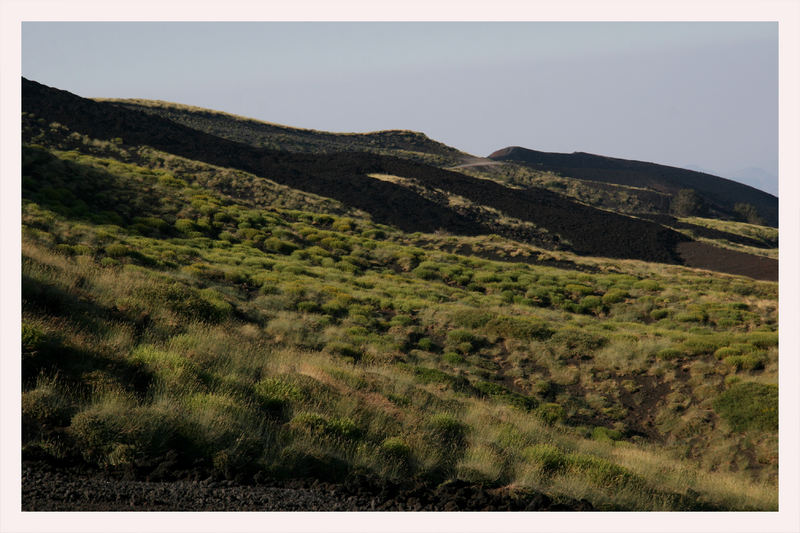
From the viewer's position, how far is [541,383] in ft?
65.1

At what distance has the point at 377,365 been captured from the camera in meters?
18.0

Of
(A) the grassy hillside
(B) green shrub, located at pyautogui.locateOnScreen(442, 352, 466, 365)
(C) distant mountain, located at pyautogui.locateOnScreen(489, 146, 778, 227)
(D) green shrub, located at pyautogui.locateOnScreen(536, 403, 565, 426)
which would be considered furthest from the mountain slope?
(D) green shrub, located at pyautogui.locateOnScreen(536, 403, 565, 426)

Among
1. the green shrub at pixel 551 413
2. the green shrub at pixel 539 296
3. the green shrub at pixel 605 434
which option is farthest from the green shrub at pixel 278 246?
the green shrub at pixel 605 434

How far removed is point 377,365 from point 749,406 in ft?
37.2

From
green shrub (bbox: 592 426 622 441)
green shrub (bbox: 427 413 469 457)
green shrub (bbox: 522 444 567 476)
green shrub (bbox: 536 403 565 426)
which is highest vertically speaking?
green shrub (bbox: 427 413 469 457)

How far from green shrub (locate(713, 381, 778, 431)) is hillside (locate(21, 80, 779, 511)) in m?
0.07

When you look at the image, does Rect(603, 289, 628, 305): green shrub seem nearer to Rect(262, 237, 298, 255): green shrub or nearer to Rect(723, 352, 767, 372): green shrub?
Rect(723, 352, 767, 372): green shrub

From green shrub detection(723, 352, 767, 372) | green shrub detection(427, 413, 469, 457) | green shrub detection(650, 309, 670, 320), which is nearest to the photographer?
green shrub detection(427, 413, 469, 457)

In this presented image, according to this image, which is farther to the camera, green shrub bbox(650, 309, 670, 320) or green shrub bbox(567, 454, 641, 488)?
green shrub bbox(650, 309, 670, 320)

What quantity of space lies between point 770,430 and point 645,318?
16.6 meters

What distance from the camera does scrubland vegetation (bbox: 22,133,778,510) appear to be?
29.0 ft

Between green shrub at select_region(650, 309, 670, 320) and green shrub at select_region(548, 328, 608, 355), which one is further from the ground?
green shrub at select_region(650, 309, 670, 320)

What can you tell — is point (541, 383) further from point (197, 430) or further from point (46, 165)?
point (46, 165)

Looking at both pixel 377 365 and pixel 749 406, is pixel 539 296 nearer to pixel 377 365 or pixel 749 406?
pixel 749 406
